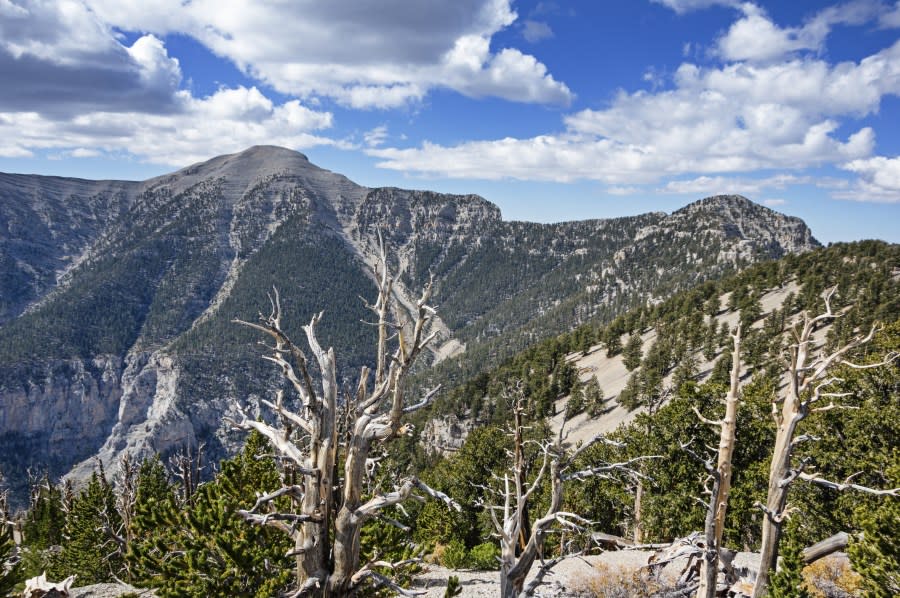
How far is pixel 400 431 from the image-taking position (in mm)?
9906

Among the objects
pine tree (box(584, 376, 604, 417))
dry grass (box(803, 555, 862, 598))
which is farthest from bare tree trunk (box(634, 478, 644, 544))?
pine tree (box(584, 376, 604, 417))

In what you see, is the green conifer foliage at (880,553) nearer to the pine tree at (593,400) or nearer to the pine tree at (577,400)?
the pine tree at (577,400)

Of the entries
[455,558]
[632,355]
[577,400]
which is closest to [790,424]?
[455,558]

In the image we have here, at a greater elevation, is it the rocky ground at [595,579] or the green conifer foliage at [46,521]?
the rocky ground at [595,579]

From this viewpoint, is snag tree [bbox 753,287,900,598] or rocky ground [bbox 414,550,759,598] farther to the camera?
rocky ground [bbox 414,550,759,598]

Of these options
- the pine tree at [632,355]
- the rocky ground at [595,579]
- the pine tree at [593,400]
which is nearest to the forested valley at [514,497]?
the rocky ground at [595,579]

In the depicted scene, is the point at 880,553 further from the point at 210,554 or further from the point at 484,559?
the point at 484,559

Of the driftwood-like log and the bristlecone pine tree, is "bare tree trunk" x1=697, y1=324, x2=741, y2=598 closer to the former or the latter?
the bristlecone pine tree

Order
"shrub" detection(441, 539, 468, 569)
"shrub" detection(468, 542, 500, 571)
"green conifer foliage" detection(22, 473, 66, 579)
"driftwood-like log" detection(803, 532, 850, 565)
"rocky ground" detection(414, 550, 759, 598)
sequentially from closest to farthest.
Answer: "driftwood-like log" detection(803, 532, 850, 565) → "rocky ground" detection(414, 550, 759, 598) → "shrub" detection(468, 542, 500, 571) → "shrub" detection(441, 539, 468, 569) → "green conifer foliage" detection(22, 473, 66, 579)

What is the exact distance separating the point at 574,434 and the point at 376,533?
73.8 meters

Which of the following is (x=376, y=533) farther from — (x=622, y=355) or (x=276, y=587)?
(x=622, y=355)

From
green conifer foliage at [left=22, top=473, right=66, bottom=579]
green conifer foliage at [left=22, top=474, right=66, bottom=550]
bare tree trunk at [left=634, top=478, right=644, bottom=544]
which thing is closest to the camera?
bare tree trunk at [left=634, top=478, right=644, bottom=544]

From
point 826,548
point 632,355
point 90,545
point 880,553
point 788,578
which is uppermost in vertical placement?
point 788,578

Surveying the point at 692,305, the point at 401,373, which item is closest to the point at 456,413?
the point at 692,305
